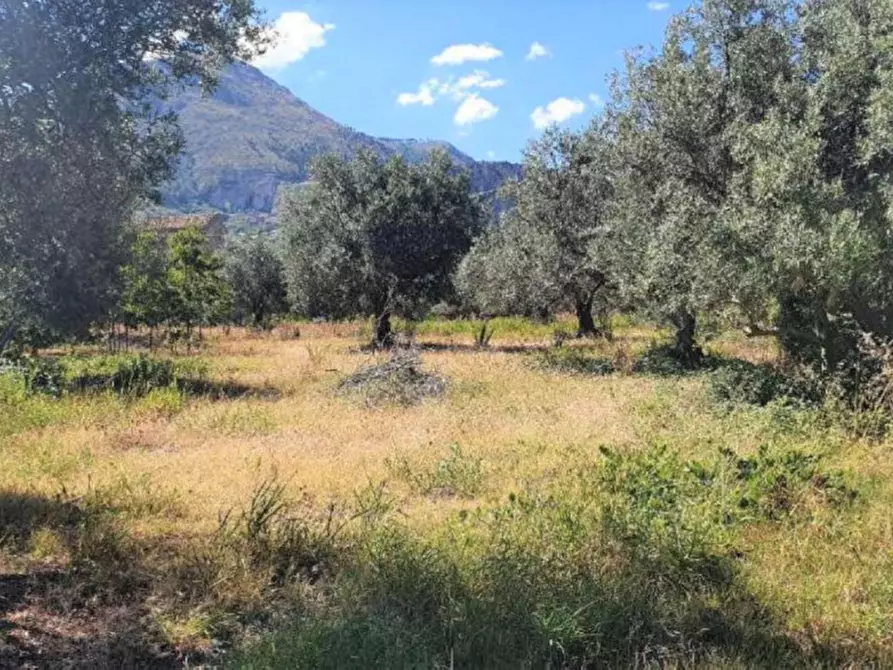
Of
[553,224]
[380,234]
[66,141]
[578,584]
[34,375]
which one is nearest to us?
[578,584]

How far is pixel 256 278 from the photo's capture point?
45.4m

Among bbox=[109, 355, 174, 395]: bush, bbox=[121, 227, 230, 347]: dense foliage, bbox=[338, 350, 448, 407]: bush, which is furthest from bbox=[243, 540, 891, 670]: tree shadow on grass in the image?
bbox=[121, 227, 230, 347]: dense foliage

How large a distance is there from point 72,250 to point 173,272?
906 inches

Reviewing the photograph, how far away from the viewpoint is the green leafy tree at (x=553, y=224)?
21.3 m

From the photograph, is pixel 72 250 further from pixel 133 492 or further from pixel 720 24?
pixel 720 24

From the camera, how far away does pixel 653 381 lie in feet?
46.7

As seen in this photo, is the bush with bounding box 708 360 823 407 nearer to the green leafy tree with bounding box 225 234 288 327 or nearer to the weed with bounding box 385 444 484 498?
the weed with bounding box 385 444 484 498

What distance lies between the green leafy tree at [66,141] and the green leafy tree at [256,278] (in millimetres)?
39353

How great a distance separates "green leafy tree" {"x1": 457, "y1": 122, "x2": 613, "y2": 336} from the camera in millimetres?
21266

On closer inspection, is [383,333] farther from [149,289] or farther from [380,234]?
[149,289]

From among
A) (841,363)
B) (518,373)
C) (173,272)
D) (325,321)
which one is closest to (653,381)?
(518,373)

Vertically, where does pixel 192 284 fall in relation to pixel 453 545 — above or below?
above

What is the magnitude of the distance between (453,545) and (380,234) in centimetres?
1895

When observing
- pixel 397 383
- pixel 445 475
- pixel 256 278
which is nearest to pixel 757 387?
pixel 397 383
